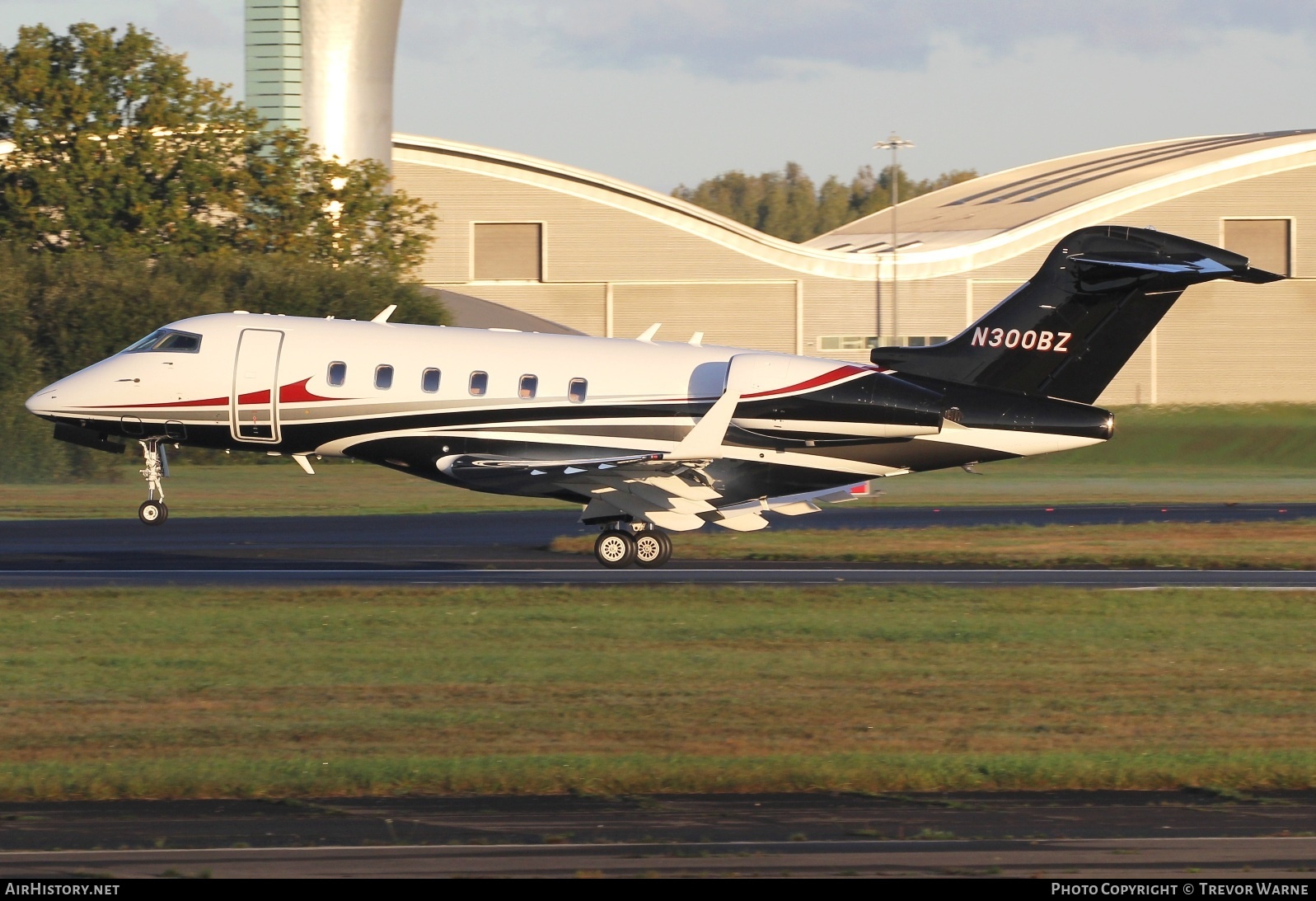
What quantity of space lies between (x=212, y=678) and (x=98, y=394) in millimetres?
11305

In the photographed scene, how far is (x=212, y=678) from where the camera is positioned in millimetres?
15141

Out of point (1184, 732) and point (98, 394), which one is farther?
point (98, 394)

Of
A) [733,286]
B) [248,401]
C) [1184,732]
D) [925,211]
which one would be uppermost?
[925,211]

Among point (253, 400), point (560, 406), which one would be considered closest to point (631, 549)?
point (560, 406)

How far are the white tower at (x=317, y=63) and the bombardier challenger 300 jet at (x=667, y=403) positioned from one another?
38.4 metres

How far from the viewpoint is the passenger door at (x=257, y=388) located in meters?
24.5

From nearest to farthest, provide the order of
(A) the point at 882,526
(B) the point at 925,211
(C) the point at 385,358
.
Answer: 1. (C) the point at 385,358
2. (A) the point at 882,526
3. (B) the point at 925,211

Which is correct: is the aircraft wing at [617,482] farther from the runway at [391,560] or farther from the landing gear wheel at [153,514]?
the landing gear wheel at [153,514]

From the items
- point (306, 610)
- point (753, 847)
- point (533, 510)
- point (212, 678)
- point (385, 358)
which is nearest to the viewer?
point (753, 847)

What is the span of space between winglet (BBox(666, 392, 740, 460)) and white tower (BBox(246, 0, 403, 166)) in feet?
134

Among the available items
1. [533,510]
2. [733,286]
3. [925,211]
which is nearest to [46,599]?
[533,510]

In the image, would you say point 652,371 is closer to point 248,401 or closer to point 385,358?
point 385,358

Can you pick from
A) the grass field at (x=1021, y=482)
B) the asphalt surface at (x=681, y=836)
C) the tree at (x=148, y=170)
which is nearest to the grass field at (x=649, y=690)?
the asphalt surface at (x=681, y=836)

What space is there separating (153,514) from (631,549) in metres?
7.54
